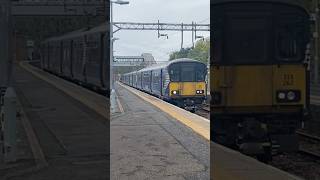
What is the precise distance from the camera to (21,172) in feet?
23.1

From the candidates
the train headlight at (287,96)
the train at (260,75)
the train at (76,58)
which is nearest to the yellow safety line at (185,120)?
the train at (260,75)

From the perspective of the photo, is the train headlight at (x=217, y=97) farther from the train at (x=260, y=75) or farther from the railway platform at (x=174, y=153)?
the railway platform at (x=174, y=153)

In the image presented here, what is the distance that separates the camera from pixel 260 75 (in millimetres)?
7266

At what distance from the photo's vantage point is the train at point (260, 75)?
688 cm

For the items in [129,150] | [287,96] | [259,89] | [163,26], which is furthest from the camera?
[287,96]

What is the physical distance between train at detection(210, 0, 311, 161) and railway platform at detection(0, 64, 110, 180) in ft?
6.06

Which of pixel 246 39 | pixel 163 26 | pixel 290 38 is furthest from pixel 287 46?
pixel 163 26

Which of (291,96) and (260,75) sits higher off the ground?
(260,75)

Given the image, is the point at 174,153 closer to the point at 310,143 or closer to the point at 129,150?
the point at 129,150

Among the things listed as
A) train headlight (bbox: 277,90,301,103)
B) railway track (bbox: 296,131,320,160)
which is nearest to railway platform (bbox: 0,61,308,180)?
train headlight (bbox: 277,90,301,103)

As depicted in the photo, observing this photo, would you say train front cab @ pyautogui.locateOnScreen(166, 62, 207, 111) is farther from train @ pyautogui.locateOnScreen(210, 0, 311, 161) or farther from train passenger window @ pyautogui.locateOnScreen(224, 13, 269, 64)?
train passenger window @ pyautogui.locateOnScreen(224, 13, 269, 64)

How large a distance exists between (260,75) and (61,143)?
382 cm

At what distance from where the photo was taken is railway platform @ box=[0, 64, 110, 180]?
7.06 meters

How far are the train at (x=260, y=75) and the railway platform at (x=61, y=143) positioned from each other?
1.85 m
